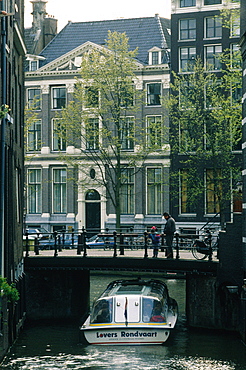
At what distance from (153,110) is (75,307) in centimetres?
2265

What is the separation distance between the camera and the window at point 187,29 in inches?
1858

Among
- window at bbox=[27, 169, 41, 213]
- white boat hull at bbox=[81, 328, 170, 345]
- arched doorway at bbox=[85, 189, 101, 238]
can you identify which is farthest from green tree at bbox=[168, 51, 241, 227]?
white boat hull at bbox=[81, 328, 170, 345]

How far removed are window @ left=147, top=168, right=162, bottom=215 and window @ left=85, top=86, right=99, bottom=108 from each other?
725 cm

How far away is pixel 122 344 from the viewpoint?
880 inches

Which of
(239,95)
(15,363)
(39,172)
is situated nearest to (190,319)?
(15,363)

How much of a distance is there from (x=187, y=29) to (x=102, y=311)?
28.0 m

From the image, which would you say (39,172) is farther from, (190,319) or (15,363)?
(15,363)

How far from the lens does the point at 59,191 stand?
5131 cm

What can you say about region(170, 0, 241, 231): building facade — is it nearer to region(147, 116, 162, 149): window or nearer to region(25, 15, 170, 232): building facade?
region(25, 15, 170, 232): building facade

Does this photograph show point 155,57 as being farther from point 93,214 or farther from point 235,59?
point 235,59

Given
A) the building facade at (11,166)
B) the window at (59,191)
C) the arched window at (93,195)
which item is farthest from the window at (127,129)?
the building facade at (11,166)

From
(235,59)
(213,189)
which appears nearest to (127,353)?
(235,59)

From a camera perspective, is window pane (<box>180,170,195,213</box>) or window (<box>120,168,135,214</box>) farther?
window (<box>120,168,135,214</box>)

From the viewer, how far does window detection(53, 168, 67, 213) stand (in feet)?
168
